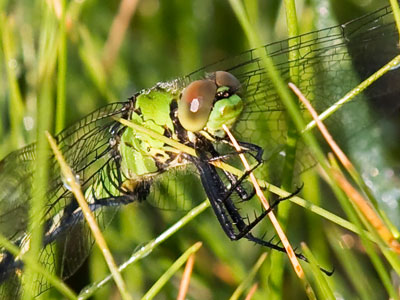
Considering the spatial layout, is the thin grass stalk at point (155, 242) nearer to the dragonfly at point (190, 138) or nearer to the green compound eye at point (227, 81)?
the dragonfly at point (190, 138)

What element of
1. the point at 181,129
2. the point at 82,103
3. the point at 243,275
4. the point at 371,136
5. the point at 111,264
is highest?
the point at 82,103

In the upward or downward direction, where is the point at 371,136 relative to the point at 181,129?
downward

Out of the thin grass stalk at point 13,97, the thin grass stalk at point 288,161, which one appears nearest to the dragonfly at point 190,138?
the thin grass stalk at point 288,161

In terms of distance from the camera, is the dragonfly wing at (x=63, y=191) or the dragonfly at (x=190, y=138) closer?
the dragonfly at (x=190, y=138)

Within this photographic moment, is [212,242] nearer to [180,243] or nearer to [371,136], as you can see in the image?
[180,243]

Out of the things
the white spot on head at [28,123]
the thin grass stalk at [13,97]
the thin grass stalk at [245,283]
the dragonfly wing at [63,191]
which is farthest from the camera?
the white spot on head at [28,123]

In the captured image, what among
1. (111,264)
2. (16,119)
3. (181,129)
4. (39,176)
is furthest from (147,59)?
(111,264)

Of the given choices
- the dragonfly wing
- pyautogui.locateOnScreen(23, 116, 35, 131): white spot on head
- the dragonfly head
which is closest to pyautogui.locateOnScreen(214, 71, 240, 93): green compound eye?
the dragonfly head
